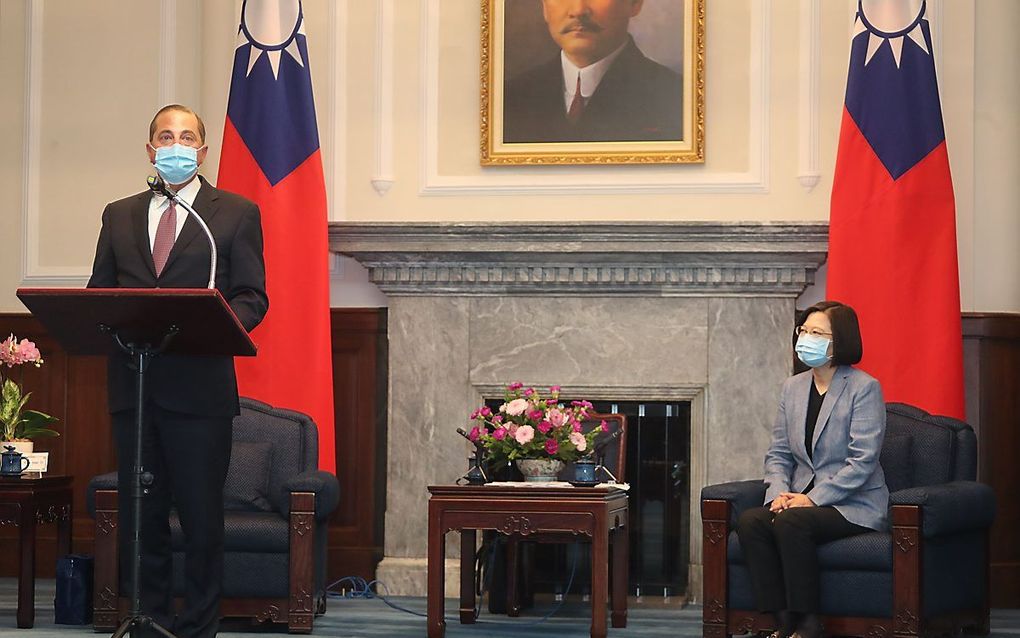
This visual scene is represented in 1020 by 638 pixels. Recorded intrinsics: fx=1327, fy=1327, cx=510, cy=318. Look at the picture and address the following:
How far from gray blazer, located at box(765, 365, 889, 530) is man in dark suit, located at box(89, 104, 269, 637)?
89.7 inches

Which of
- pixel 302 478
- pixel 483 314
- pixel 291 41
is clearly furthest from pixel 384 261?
pixel 302 478

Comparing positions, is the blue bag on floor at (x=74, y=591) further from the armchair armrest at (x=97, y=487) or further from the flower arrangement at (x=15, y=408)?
the flower arrangement at (x=15, y=408)

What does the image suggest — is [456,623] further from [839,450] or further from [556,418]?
[839,450]

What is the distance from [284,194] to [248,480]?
148cm

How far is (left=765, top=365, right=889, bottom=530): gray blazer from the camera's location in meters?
4.95

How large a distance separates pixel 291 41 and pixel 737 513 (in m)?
3.14

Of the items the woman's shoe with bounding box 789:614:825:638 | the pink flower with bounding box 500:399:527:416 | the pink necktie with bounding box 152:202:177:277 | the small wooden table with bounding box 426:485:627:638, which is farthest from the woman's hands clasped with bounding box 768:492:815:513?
the pink necktie with bounding box 152:202:177:277

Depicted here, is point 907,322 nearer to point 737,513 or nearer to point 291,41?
point 737,513

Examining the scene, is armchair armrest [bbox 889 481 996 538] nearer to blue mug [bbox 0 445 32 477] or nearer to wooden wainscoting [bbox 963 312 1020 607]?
wooden wainscoting [bbox 963 312 1020 607]

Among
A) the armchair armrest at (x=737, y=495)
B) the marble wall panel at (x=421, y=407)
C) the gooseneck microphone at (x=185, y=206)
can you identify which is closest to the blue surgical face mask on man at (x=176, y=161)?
the gooseneck microphone at (x=185, y=206)

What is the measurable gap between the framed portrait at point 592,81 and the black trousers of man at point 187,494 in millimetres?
3136

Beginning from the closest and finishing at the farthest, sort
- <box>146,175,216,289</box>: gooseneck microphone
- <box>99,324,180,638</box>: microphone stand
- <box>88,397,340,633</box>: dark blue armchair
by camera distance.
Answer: <box>146,175,216,289</box>: gooseneck microphone, <box>99,324,180,638</box>: microphone stand, <box>88,397,340,633</box>: dark blue armchair

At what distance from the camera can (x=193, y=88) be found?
703cm

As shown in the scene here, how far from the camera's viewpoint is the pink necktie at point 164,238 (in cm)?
389
